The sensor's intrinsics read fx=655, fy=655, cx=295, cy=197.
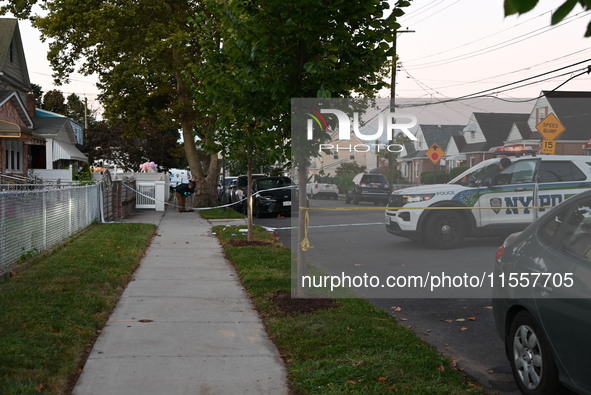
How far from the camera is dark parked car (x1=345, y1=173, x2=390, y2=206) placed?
758 centimetres

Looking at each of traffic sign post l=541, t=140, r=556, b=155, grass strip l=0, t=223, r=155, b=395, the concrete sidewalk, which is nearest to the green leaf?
the concrete sidewalk

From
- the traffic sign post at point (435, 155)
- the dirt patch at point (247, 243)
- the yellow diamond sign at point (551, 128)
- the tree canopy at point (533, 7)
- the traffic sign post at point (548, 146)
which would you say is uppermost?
the tree canopy at point (533, 7)

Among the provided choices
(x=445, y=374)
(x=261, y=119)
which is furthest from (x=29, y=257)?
(x=445, y=374)

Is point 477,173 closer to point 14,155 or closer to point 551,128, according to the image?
point 551,128

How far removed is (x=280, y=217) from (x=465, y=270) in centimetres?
1646

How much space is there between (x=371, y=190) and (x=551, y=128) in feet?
6.84

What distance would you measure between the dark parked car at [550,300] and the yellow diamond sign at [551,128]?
6.09 ft

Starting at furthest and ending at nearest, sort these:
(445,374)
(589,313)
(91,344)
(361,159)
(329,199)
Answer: (329,199) < (361,159) < (91,344) < (445,374) < (589,313)

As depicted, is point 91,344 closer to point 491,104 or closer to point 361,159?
point 361,159

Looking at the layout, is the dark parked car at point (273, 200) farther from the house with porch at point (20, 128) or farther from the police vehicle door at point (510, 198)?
the police vehicle door at point (510, 198)

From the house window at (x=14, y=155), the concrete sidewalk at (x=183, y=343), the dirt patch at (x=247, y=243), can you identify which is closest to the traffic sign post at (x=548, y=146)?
the concrete sidewalk at (x=183, y=343)

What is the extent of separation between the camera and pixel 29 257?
10.8m

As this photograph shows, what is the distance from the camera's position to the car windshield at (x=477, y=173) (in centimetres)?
728

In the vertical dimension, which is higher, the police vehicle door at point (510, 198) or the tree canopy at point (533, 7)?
the tree canopy at point (533, 7)
